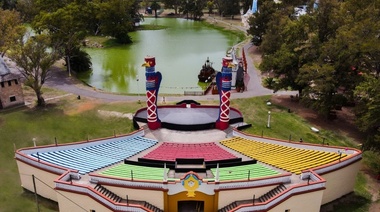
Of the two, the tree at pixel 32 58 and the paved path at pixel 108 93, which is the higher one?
the tree at pixel 32 58

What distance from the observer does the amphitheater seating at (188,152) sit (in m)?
32.4

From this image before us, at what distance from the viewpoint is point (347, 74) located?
149 feet

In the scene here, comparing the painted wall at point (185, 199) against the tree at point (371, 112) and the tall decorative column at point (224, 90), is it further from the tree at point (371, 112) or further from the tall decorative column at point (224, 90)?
the tree at point (371, 112)

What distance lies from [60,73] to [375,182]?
54.4 meters

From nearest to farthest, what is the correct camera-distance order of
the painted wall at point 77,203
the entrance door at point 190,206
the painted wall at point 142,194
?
the painted wall at point 77,203, the painted wall at point 142,194, the entrance door at point 190,206

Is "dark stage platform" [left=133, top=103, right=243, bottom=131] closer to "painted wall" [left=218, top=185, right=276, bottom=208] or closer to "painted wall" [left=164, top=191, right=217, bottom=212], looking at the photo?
"painted wall" [left=164, top=191, right=217, bottom=212]

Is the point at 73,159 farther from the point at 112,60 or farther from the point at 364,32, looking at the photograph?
the point at 112,60

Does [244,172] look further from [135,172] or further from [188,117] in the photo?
[188,117]

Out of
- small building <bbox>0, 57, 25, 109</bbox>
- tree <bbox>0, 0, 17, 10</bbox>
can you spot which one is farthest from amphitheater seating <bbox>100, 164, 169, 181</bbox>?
tree <bbox>0, 0, 17, 10</bbox>

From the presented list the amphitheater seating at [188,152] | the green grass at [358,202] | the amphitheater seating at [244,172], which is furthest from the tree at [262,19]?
the amphitheater seating at [244,172]

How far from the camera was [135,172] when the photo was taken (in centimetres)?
2972

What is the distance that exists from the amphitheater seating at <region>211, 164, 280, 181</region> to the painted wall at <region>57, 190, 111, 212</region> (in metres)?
9.88

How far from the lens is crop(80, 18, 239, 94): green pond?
64188 millimetres

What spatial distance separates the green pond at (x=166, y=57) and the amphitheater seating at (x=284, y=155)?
25.7 m
